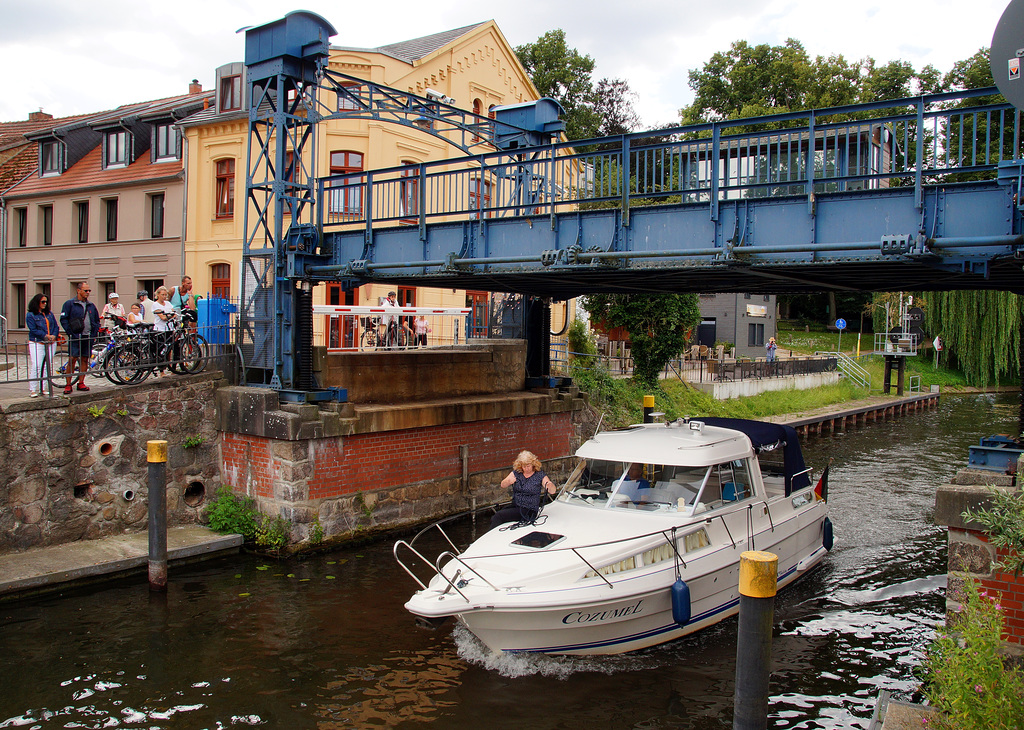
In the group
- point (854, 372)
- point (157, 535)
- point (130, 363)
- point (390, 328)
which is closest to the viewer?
point (157, 535)

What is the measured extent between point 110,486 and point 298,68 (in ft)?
24.5

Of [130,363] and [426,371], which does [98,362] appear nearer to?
[130,363]

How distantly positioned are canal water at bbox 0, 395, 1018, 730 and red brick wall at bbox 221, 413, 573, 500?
1475 millimetres

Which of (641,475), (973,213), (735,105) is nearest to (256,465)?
(641,475)

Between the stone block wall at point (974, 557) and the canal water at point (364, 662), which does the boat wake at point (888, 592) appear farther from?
the stone block wall at point (974, 557)

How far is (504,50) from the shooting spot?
2992 centimetres

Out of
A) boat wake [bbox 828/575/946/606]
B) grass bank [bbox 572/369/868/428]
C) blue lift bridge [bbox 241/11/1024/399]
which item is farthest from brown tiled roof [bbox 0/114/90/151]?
boat wake [bbox 828/575/946/606]

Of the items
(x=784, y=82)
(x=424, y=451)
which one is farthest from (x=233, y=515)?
(x=784, y=82)

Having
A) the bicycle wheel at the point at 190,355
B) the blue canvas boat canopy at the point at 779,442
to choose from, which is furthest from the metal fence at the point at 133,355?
the blue canvas boat canopy at the point at 779,442

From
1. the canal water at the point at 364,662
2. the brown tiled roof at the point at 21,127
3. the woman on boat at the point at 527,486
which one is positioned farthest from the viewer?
the brown tiled roof at the point at 21,127

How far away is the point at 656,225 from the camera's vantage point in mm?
10898

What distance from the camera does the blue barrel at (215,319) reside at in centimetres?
1465

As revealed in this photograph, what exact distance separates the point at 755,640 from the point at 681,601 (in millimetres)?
2726

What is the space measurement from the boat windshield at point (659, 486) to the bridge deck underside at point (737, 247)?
8.87 feet
